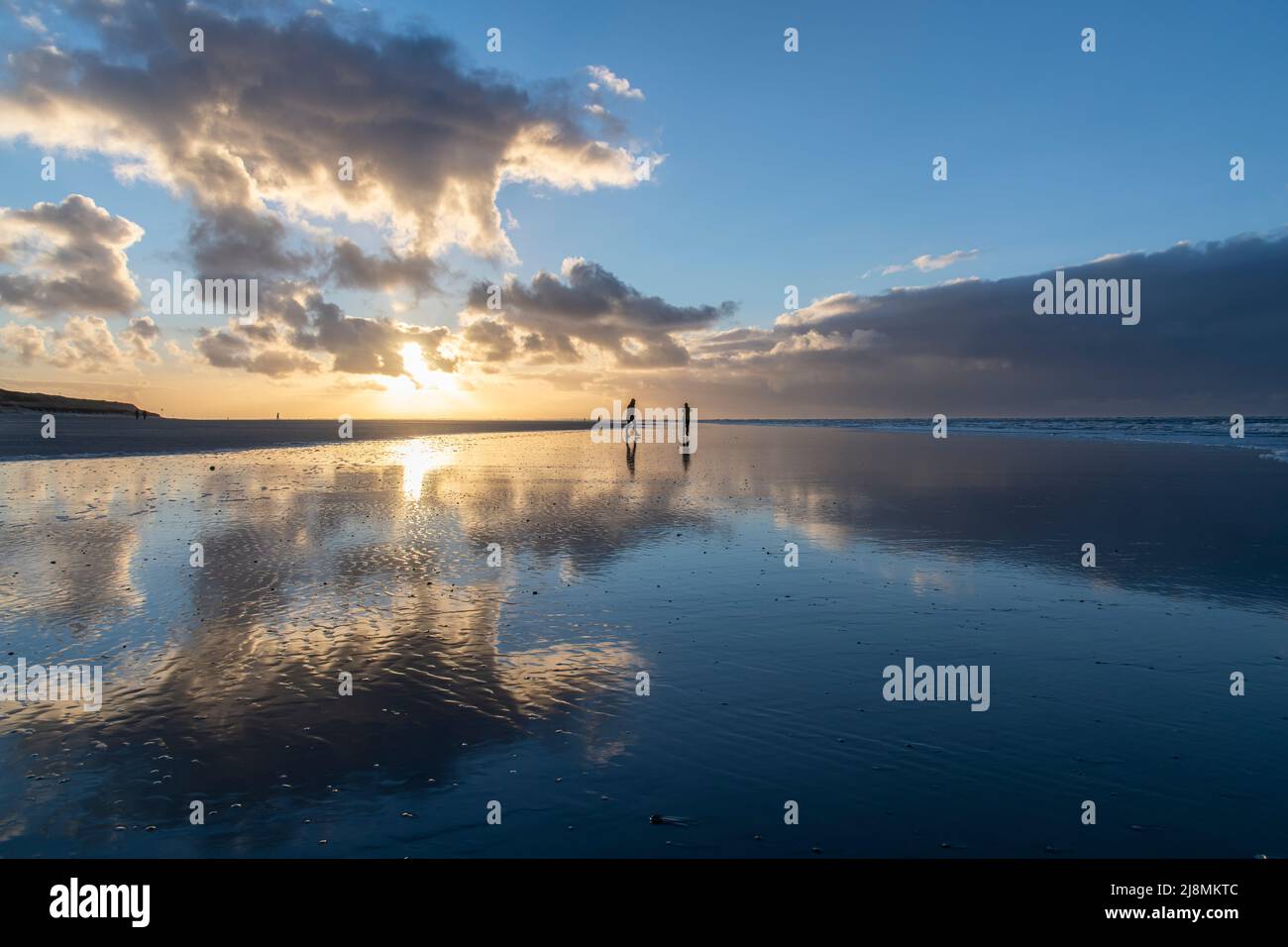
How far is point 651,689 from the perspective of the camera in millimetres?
9453

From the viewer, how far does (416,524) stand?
23.8 meters

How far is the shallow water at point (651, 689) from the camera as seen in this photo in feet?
20.5

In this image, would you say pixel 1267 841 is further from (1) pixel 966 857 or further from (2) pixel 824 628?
(2) pixel 824 628

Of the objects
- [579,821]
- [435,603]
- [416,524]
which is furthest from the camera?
[416,524]

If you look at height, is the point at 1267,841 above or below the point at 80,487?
below

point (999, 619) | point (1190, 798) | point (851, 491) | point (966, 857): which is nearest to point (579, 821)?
point (966, 857)

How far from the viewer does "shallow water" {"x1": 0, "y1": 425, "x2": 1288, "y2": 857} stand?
623cm

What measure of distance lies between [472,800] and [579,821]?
112 centimetres
